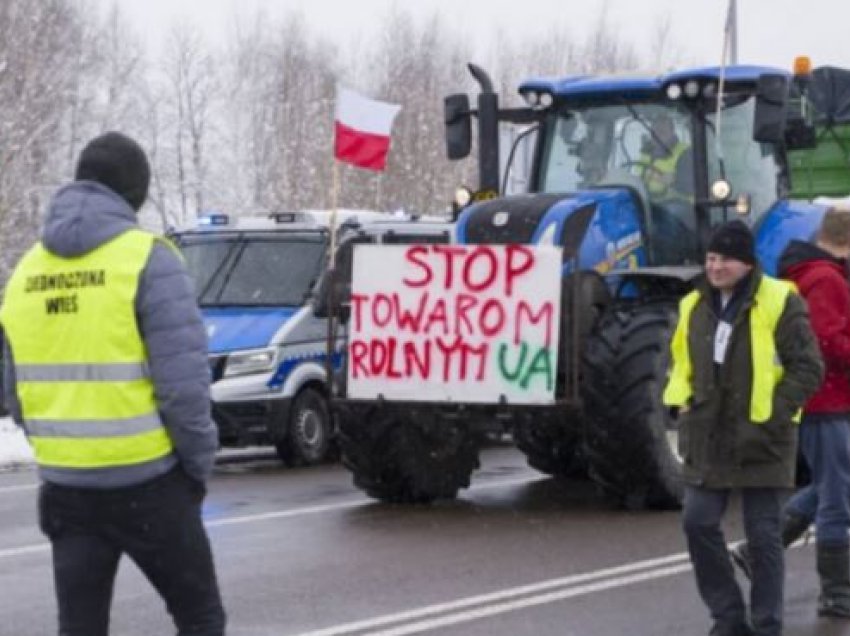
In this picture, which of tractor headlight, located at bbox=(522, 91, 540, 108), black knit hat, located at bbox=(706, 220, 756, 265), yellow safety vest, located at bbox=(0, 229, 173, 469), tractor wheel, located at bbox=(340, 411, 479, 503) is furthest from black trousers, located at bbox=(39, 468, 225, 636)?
tractor headlight, located at bbox=(522, 91, 540, 108)

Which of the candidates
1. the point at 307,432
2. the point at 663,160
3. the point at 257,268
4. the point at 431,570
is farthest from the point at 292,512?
the point at 257,268

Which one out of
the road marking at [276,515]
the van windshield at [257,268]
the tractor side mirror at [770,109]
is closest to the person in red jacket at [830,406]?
the tractor side mirror at [770,109]

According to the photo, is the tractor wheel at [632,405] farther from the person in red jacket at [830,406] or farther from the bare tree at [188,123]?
the bare tree at [188,123]

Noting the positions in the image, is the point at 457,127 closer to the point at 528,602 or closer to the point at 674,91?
the point at 674,91

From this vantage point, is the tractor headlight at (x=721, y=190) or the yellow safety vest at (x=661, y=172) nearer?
the tractor headlight at (x=721, y=190)

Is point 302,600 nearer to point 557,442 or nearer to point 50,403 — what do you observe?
point 50,403

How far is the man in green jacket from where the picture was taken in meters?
8.01

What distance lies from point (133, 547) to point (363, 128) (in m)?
12.3

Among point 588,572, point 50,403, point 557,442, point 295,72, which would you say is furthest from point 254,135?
point 50,403

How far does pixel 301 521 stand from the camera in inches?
507

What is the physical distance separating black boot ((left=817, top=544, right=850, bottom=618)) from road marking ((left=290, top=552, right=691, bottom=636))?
1.29 metres

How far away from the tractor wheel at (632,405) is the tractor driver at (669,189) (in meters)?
1.28

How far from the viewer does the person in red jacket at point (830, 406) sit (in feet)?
29.1

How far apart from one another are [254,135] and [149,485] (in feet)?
180
